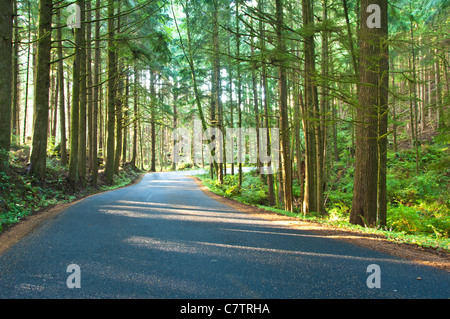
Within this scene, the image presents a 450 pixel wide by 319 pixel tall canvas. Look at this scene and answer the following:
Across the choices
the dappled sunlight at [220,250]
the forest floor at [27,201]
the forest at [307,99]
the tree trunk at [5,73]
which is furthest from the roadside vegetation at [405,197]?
the tree trunk at [5,73]

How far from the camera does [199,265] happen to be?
3.80m

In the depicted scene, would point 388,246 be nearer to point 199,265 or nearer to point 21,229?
point 199,265

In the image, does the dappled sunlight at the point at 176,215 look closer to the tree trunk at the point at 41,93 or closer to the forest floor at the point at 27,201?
the forest floor at the point at 27,201

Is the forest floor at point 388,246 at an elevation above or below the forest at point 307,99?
below

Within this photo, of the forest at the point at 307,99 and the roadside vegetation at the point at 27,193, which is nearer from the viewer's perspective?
the forest at the point at 307,99

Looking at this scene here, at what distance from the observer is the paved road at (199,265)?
3.03 m

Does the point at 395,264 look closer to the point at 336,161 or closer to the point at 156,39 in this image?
the point at 156,39

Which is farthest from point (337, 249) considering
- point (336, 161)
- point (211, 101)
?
Result: point (336, 161)

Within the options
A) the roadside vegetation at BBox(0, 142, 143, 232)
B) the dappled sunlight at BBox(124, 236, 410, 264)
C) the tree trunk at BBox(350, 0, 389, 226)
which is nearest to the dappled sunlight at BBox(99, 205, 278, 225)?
the dappled sunlight at BBox(124, 236, 410, 264)

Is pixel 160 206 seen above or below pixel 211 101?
below

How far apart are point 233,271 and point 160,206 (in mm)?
5862

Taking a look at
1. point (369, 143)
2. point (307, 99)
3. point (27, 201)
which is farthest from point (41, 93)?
point (369, 143)
